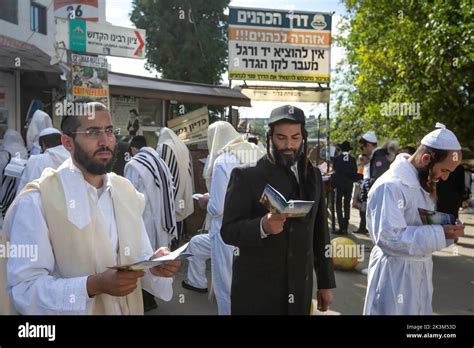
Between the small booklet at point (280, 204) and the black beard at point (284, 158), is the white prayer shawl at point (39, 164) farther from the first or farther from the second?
the small booklet at point (280, 204)

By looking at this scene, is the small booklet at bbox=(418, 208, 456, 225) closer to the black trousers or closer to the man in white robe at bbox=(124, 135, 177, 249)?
the man in white robe at bbox=(124, 135, 177, 249)

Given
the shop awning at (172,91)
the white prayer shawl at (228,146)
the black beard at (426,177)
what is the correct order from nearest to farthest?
the black beard at (426,177), the white prayer shawl at (228,146), the shop awning at (172,91)

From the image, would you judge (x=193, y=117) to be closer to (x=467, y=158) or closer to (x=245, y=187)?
(x=467, y=158)

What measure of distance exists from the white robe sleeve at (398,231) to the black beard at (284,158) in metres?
0.78

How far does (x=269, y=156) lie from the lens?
2.93 metres

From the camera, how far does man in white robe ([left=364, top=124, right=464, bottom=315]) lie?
10.5 feet

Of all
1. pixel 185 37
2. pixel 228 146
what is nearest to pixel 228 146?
pixel 228 146

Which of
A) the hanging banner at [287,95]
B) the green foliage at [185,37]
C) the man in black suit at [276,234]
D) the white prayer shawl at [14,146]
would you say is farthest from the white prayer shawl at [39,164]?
the green foliage at [185,37]

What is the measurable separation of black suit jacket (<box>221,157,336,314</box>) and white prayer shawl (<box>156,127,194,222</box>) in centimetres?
396

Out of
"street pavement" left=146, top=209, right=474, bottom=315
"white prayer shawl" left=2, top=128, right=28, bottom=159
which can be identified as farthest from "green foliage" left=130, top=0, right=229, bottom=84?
"street pavement" left=146, top=209, right=474, bottom=315

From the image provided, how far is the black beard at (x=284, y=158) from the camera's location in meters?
2.86

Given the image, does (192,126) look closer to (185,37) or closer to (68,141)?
(68,141)

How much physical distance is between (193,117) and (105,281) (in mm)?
7804
